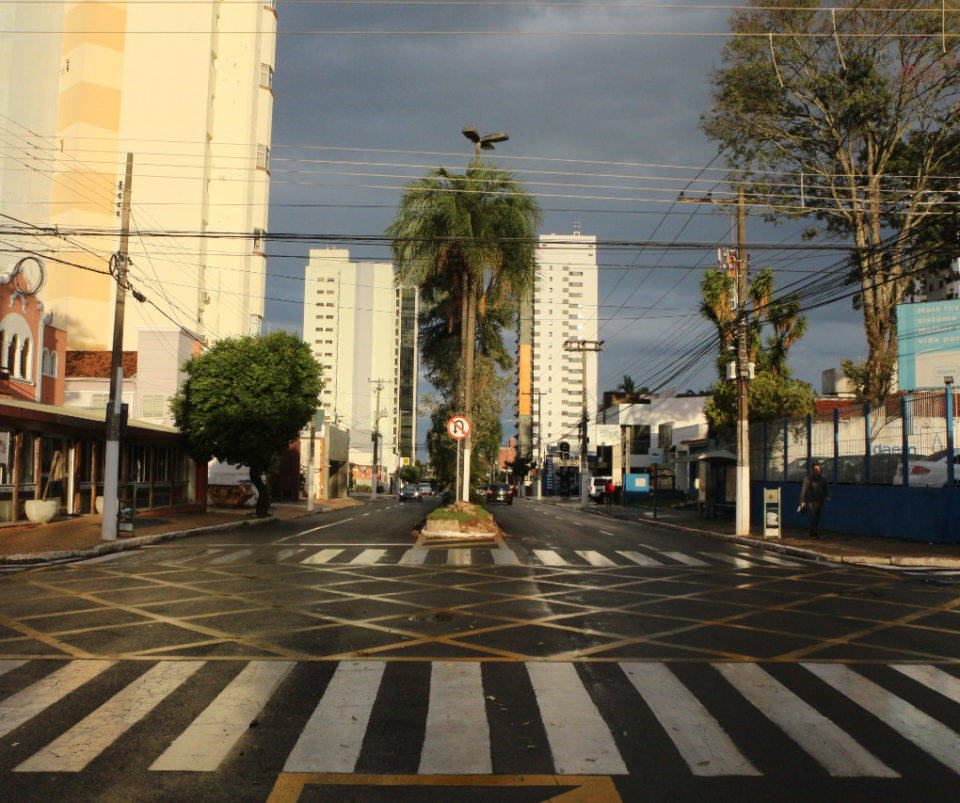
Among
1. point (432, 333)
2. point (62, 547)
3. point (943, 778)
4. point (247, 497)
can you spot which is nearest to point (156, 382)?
point (247, 497)

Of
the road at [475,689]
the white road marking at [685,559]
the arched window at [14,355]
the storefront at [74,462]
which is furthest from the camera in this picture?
the arched window at [14,355]

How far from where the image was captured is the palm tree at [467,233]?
24.3m

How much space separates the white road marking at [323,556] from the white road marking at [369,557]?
55 centimetres

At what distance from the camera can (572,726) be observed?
6.37m

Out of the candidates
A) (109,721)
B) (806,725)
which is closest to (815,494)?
(806,725)

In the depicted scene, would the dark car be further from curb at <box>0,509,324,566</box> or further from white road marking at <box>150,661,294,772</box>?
white road marking at <box>150,661,294,772</box>

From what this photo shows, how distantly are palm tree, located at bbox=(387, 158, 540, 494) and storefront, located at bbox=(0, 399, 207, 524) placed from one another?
1083cm

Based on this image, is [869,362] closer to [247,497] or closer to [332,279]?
[247,497]

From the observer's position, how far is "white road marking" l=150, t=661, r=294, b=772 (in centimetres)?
552

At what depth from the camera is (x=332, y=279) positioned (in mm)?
147625

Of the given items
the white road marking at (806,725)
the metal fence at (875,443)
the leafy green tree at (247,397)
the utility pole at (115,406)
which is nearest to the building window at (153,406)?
the leafy green tree at (247,397)

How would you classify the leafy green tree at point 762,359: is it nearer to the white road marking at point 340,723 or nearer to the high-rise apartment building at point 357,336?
the white road marking at point 340,723

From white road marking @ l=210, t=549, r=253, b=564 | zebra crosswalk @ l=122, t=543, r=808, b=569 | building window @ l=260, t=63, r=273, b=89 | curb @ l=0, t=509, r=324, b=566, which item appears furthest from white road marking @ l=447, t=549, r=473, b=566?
building window @ l=260, t=63, r=273, b=89

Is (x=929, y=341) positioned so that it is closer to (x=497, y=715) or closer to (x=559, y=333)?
(x=497, y=715)
